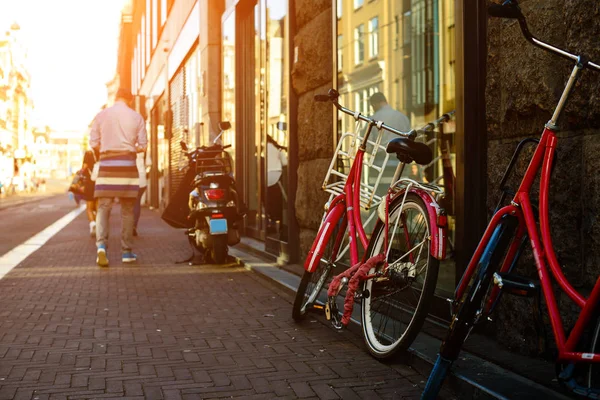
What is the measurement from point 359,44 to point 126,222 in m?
3.78

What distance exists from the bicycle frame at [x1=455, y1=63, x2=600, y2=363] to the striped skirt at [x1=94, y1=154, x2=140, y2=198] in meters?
6.13

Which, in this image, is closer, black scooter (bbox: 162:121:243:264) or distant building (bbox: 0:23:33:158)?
black scooter (bbox: 162:121:243:264)

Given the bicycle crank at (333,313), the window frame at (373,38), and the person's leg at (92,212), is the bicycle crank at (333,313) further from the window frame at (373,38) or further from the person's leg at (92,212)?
the person's leg at (92,212)

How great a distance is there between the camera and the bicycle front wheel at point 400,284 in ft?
12.7

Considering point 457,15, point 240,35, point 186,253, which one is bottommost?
point 186,253

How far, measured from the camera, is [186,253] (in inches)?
406

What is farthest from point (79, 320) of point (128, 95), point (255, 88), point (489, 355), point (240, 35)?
point (240, 35)

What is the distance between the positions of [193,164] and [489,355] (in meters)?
5.68

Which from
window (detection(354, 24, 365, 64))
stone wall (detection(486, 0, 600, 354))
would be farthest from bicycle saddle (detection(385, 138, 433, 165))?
window (detection(354, 24, 365, 64))

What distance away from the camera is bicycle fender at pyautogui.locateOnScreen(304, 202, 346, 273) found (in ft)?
16.6

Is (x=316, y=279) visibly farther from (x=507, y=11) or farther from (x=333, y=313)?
(x=507, y=11)

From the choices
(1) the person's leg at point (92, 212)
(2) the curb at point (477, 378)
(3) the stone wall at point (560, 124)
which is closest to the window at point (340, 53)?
(3) the stone wall at point (560, 124)

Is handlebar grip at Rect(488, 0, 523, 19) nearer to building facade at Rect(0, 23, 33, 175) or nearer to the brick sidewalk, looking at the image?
the brick sidewalk

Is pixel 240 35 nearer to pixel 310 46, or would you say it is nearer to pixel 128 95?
pixel 128 95
